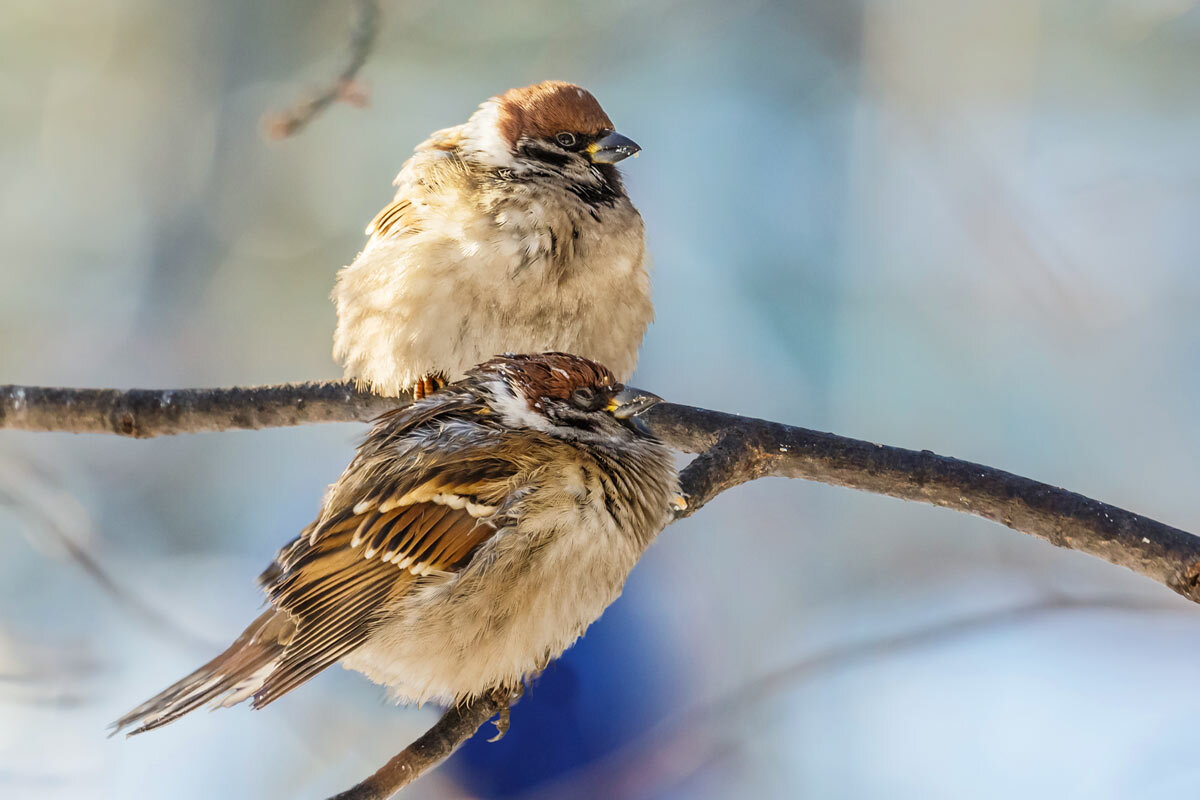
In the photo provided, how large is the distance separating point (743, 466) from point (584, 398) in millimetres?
192

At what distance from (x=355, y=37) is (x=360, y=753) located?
109cm

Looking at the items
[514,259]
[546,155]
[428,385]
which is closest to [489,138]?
[546,155]

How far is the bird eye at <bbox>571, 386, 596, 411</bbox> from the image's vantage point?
1.09m

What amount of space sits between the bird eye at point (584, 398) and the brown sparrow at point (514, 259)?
30cm

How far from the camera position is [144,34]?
2434 mm

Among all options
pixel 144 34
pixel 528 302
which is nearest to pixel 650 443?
pixel 528 302

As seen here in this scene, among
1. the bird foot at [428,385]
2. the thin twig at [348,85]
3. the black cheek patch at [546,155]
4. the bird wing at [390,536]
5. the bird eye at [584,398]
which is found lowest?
the bird wing at [390,536]

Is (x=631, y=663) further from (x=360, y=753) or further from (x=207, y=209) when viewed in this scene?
(x=207, y=209)

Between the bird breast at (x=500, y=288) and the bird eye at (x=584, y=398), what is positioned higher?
the bird breast at (x=500, y=288)

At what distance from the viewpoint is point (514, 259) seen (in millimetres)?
1360

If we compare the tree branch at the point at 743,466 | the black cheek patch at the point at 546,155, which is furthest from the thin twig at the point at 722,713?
the black cheek patch at the point at 546,155

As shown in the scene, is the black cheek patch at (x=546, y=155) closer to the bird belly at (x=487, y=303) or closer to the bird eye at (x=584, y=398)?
the bird belly at (x=487, y=303)

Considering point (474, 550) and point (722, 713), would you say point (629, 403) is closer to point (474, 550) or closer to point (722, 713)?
point (474, 550)

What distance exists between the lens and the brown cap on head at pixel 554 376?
1.08m
